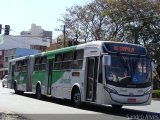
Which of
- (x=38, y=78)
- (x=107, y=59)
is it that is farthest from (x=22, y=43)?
(x=107, y=59)

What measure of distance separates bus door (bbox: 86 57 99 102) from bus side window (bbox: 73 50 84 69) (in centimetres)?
97

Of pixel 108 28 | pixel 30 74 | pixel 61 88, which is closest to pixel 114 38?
pixel 108 28

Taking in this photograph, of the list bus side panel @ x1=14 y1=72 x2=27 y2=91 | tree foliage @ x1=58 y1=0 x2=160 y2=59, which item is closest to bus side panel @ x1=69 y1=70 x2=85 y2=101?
bus side panel @ x1=14 y1=72 x2=27 y2=91

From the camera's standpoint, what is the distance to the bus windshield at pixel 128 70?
18922mm

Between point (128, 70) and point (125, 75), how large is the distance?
0.27 metres

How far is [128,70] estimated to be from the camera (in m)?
19.1

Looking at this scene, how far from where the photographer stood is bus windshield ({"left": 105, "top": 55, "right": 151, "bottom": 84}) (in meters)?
18.9

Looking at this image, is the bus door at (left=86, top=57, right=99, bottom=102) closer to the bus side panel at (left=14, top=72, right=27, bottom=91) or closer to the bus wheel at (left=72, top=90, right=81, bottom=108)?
the bus wheel at (left=72, top=90, right=81, bottom=108)

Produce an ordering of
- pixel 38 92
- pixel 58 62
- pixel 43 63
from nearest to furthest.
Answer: pixel 58 62 < pixel 43 63 < pixel 38 92

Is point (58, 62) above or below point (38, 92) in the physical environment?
above

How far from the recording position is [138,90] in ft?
62.7

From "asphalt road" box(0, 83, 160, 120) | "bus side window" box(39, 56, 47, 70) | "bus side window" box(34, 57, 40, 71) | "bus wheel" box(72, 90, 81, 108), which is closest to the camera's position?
"asphalt road" box(0, 83, 160, 120)

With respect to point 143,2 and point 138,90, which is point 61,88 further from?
point 143,2

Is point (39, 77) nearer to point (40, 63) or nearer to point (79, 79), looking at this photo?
point (40, 63)
